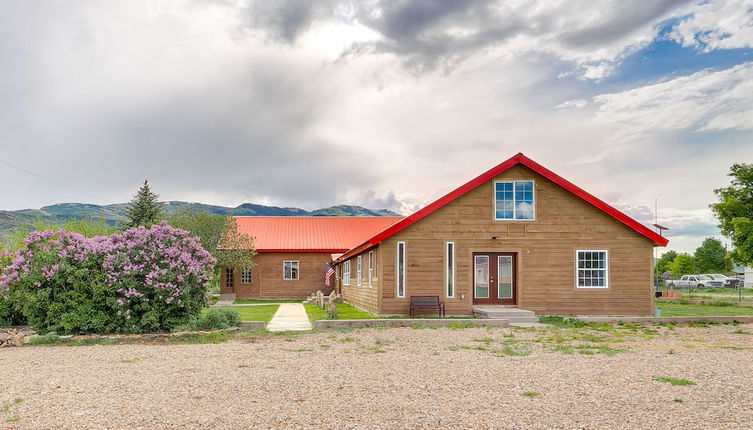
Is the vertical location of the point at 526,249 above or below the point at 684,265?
above

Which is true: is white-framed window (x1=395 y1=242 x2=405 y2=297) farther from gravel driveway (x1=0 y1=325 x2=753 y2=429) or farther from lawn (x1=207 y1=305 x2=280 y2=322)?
gravel driveway (x1=0 y1=325 x2=753 y2=429)

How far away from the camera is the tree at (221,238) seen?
33.7 meters

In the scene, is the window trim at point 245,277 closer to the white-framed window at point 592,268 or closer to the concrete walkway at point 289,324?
the concrete walkway at point 289,324

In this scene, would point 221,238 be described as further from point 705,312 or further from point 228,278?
point 705,312

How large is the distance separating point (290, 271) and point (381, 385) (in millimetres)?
28148

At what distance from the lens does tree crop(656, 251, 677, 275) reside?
99.8 m

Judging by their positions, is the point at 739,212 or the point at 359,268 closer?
the point at 359,268

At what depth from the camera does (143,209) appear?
139ft

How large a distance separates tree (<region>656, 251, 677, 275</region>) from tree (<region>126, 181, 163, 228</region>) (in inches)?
3215

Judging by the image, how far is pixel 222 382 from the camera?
8.64m

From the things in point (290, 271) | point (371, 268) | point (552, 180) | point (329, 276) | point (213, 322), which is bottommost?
point (213, 322)

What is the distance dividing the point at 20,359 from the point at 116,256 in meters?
3.68

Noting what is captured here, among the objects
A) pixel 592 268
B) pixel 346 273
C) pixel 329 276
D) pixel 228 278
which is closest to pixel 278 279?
pixel 228 278

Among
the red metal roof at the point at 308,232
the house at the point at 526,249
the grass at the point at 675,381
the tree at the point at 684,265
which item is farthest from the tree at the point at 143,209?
the tree at the point at 684,265
